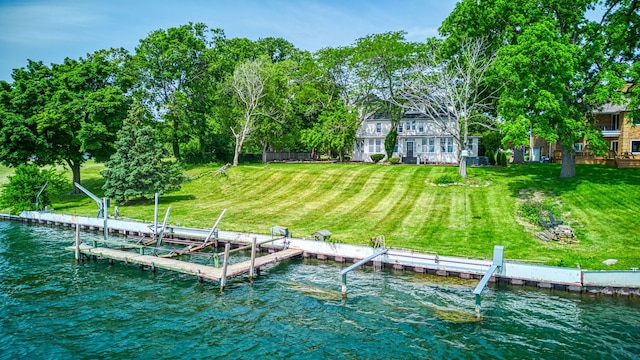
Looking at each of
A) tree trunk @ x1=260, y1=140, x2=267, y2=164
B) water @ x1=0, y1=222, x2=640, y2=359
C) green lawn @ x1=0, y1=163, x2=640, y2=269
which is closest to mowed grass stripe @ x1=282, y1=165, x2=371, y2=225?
green lawn @ x1=0, y1=163, x2=640, y2=269

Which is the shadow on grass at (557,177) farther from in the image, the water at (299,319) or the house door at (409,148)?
the water at (299,319)

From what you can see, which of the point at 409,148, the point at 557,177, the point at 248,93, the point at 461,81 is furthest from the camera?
the point at 409,148

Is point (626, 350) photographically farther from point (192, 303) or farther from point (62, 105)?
point (62, 105)

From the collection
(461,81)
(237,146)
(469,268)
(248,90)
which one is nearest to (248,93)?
(248,90)

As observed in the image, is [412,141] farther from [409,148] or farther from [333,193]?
[333,193]

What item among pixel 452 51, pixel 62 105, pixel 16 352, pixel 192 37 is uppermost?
pixel 192 37

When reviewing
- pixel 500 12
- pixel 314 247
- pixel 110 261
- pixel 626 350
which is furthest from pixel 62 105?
pixel 626 350

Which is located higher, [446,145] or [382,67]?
[382,67]
